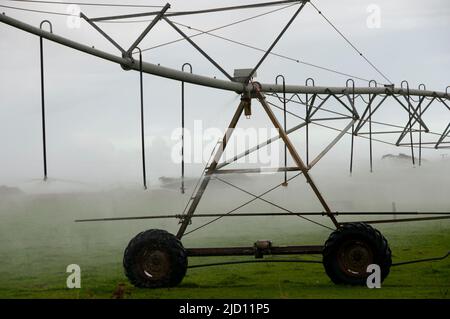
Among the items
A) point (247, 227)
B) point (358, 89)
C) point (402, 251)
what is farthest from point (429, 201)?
point (358, 89)

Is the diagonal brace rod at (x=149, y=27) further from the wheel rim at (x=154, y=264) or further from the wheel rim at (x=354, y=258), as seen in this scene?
the wheel rim at (x=354, y=258)

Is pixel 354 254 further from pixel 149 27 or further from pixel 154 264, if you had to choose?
pixel 149 27

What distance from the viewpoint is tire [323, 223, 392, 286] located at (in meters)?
19.9

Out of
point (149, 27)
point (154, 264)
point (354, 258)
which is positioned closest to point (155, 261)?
point (154, 264)

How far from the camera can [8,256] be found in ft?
103

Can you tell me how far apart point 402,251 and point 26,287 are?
586 inches

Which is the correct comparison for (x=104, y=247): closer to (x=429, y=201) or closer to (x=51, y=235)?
(x=51, y=235)

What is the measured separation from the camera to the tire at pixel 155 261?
1992 centimetres

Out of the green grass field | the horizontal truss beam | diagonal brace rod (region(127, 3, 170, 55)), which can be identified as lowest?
the green grass field

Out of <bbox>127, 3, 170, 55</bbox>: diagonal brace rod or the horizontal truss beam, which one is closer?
the horizontal truss beam

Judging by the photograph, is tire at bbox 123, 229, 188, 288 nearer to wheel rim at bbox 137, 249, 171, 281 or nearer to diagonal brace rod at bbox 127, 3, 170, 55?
wheel rim at bbox 137, 249, 171, 281

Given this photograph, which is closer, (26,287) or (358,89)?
(26,287)

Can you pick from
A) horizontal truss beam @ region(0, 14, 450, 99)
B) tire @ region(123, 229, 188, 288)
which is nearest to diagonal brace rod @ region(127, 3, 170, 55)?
horizontal truss beam @ region(0, 14, 450, 99)

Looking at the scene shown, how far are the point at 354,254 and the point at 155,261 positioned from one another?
4953 mm
